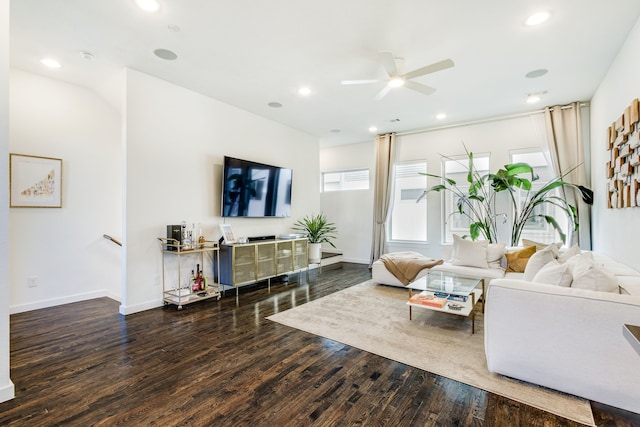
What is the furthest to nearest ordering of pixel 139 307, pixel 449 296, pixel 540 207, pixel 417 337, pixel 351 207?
pixel 351 207 < pixel 540 207 < pixel 139 307 < pixel 449 296 < pixel 417 337

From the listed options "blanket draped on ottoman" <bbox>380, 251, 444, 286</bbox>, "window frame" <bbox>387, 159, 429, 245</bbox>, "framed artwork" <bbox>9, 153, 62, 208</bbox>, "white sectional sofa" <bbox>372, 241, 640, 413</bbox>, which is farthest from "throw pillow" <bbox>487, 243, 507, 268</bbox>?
"framed artwork" <bbox>9, 153, 62, 208</bbox>

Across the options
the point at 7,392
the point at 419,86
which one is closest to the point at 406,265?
the point at 419,86

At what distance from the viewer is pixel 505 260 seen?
14.9 feet

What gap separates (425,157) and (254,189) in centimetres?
383

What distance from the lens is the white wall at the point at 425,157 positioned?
5.68 m

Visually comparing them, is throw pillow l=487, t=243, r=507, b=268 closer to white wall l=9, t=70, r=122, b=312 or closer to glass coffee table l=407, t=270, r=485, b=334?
glass coffee table l=407, t=270, r=485, b=334

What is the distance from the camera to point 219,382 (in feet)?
7.41

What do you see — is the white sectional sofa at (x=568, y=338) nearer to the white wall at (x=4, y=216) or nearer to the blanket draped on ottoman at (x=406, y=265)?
the blanket draped on ottoman at (x=406, y=265)

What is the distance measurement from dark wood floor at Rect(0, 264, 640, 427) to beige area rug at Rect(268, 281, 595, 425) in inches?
4.2

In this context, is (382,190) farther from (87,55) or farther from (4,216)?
(4,216)

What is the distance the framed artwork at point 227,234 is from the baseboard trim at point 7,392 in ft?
8.97

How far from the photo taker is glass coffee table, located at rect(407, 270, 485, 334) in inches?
122

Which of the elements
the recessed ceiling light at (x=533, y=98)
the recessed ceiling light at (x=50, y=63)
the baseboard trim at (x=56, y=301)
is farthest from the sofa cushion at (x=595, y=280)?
the recessed ceiling light at (x=50, y=63)

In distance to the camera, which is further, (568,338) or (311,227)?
(311,227)
